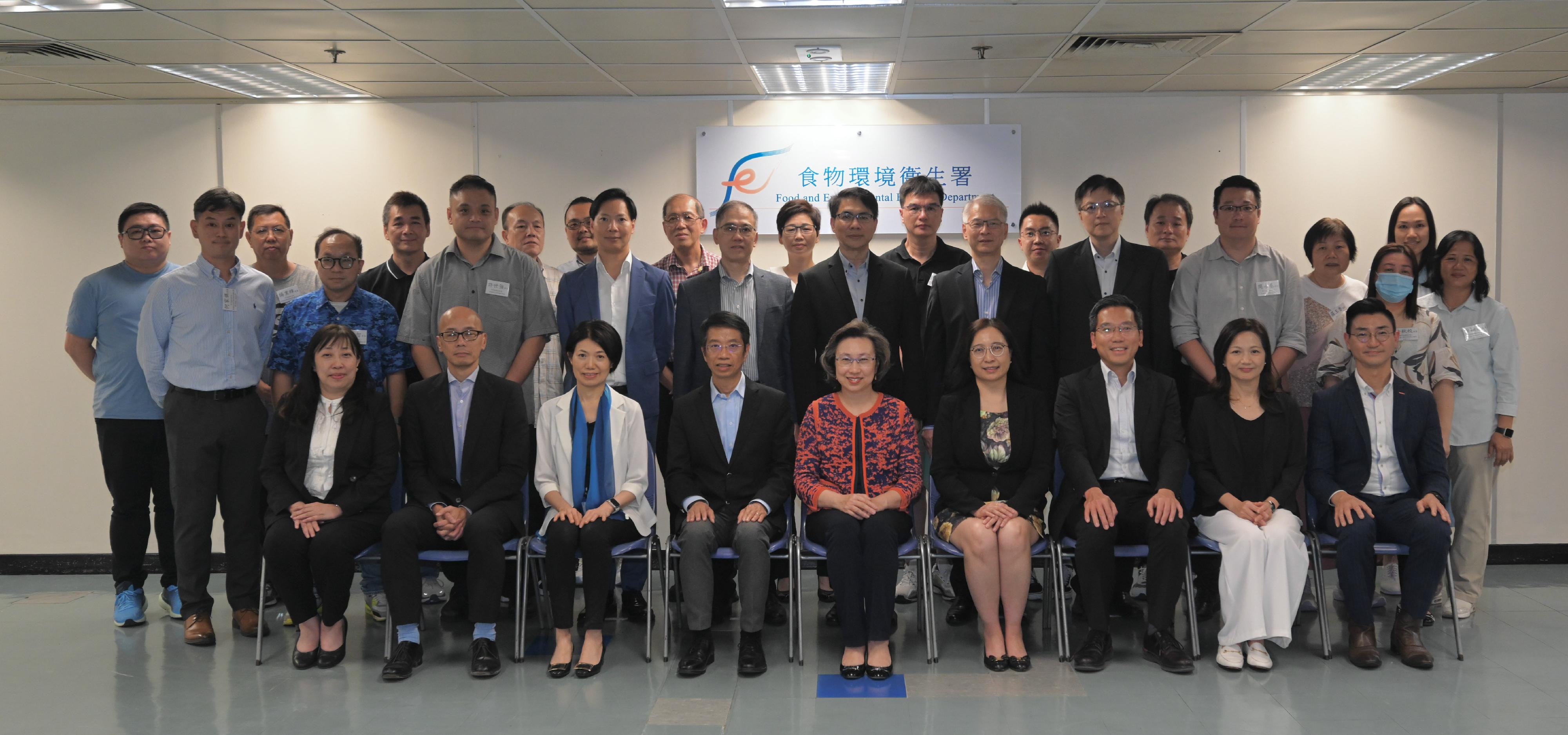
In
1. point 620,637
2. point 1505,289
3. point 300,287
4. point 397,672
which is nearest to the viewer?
point 397,672

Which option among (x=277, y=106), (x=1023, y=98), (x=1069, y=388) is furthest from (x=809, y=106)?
(x=277, y=106)

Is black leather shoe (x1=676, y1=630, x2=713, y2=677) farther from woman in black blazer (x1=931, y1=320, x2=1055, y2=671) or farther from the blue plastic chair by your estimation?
woman in black blazer (x1=931, y1=320, x2=1055, y2=671)

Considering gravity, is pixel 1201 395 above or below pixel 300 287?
below

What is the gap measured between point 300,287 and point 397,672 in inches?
84.8

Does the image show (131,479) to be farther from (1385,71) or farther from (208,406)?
(1385,71)

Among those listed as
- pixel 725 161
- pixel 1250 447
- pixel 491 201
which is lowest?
pixel 1250 447

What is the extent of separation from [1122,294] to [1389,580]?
2230 mm

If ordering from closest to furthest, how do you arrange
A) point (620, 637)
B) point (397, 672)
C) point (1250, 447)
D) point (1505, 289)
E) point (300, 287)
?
1. point (397, 672)
2. point (1250, 447)
3. point (620, 637)
4. point (300, 287)
5. point (1505, 289)

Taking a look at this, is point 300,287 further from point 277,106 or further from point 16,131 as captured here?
point 16,131

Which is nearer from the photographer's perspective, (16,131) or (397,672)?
(397,672)

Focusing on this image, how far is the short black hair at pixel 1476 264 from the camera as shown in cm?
470

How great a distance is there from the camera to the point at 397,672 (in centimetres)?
380

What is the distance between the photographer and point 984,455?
4.11 metres

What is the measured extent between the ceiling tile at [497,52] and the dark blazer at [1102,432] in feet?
9.66
